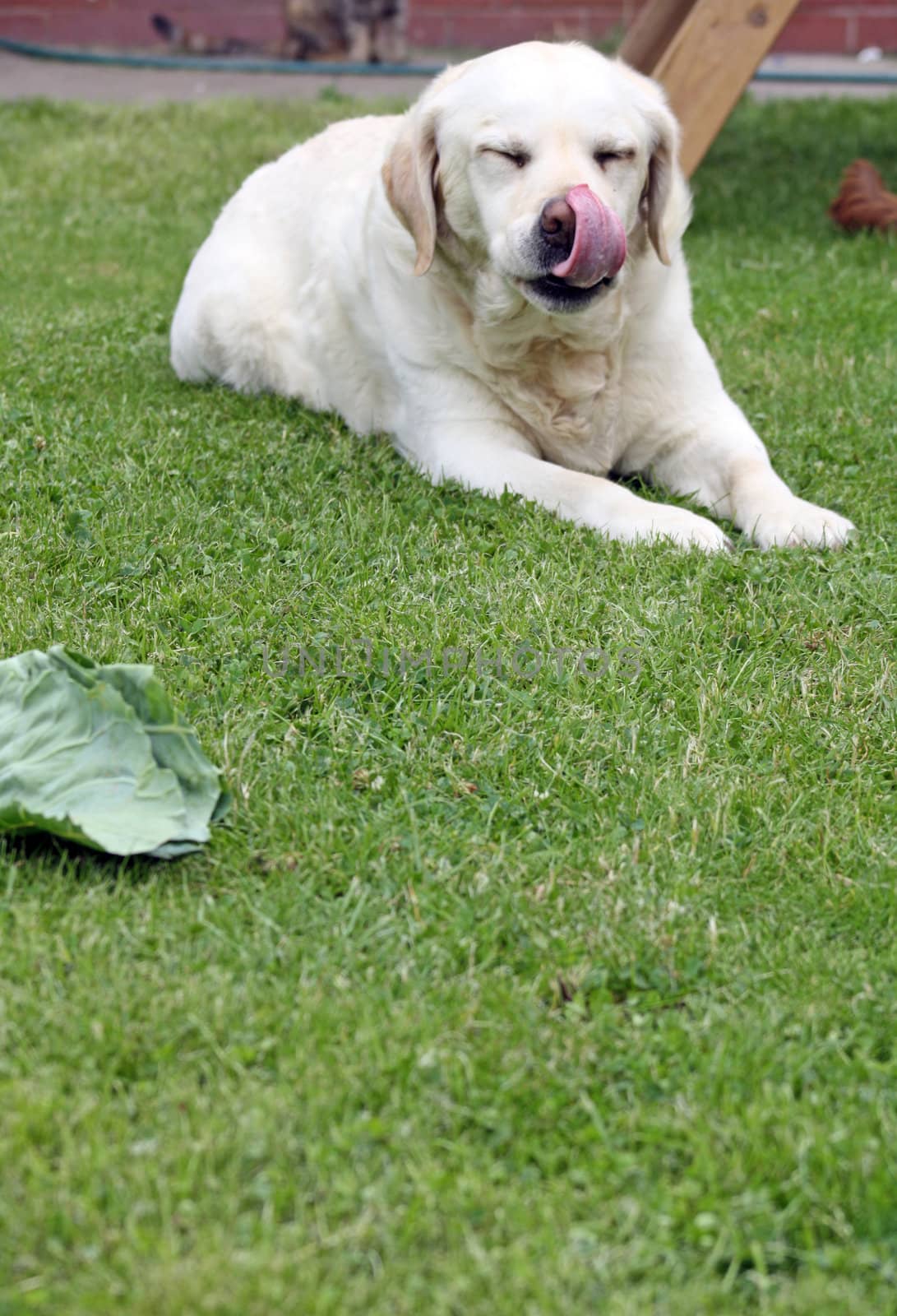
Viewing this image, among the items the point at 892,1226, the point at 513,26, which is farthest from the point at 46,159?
the point at 892,1226

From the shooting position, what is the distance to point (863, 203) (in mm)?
6285

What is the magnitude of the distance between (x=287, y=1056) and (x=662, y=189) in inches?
99.2

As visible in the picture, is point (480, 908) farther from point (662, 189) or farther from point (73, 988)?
point (662, 189)

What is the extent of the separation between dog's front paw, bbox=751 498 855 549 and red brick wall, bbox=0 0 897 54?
985cm

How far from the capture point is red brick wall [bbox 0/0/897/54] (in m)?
12.0

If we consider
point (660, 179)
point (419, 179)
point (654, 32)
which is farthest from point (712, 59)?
point (419, 179)

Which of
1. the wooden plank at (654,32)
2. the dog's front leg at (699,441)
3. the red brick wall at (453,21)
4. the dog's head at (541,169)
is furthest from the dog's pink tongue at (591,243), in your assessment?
the red brick wall at (453,21)

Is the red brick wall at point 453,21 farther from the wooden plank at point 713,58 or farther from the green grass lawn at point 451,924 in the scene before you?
the green grass lawn at point 451,924

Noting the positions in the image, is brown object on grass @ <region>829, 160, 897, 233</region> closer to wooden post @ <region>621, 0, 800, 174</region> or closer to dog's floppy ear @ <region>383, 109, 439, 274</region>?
wooden post @ <region>621, 0, 800, 174</region>

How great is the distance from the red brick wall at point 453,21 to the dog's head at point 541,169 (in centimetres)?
930

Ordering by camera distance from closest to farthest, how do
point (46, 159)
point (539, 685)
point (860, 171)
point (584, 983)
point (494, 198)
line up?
point (584, 983) → point (539, 685) → point (494, 198) → point (860, 171) → point (46, 159)

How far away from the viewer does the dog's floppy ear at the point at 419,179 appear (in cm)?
350

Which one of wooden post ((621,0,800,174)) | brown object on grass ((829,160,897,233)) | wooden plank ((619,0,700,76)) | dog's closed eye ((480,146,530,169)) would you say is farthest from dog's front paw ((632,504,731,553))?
wooden plank ((619,0,700,76))

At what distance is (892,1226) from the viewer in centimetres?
155
